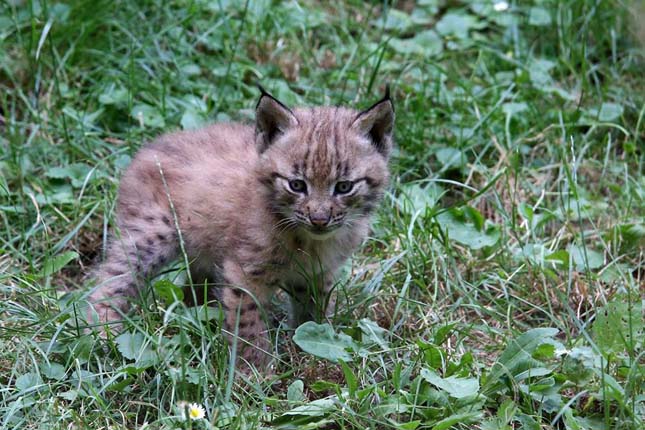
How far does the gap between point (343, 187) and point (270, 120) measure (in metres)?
0.56

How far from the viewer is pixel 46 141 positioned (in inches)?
283

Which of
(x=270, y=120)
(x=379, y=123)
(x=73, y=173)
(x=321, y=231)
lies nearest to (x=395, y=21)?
(x=73, y=173)

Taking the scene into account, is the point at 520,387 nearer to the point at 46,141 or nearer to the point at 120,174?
the point at 120,174

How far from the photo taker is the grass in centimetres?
498

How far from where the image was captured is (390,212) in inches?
264

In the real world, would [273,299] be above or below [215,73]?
below

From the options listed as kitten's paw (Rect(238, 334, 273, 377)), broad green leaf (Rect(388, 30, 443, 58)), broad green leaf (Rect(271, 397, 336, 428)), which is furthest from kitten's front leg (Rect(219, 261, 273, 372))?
broad green leaf (Rect(388, 30, 443, 58))

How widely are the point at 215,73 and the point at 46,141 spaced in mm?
1409

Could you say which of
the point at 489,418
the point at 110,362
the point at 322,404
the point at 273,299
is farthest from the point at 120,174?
the point at 489,418

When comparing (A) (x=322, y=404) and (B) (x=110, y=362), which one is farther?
(B) (x=110, y=362)

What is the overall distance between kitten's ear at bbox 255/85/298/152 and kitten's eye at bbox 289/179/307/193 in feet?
1.06

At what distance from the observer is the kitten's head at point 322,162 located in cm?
531

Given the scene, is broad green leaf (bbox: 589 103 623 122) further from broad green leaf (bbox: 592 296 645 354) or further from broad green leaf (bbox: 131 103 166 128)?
broad green leaf (bbox: 131 103 166 128)

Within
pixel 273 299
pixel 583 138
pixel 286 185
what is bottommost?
pixel 273 299
